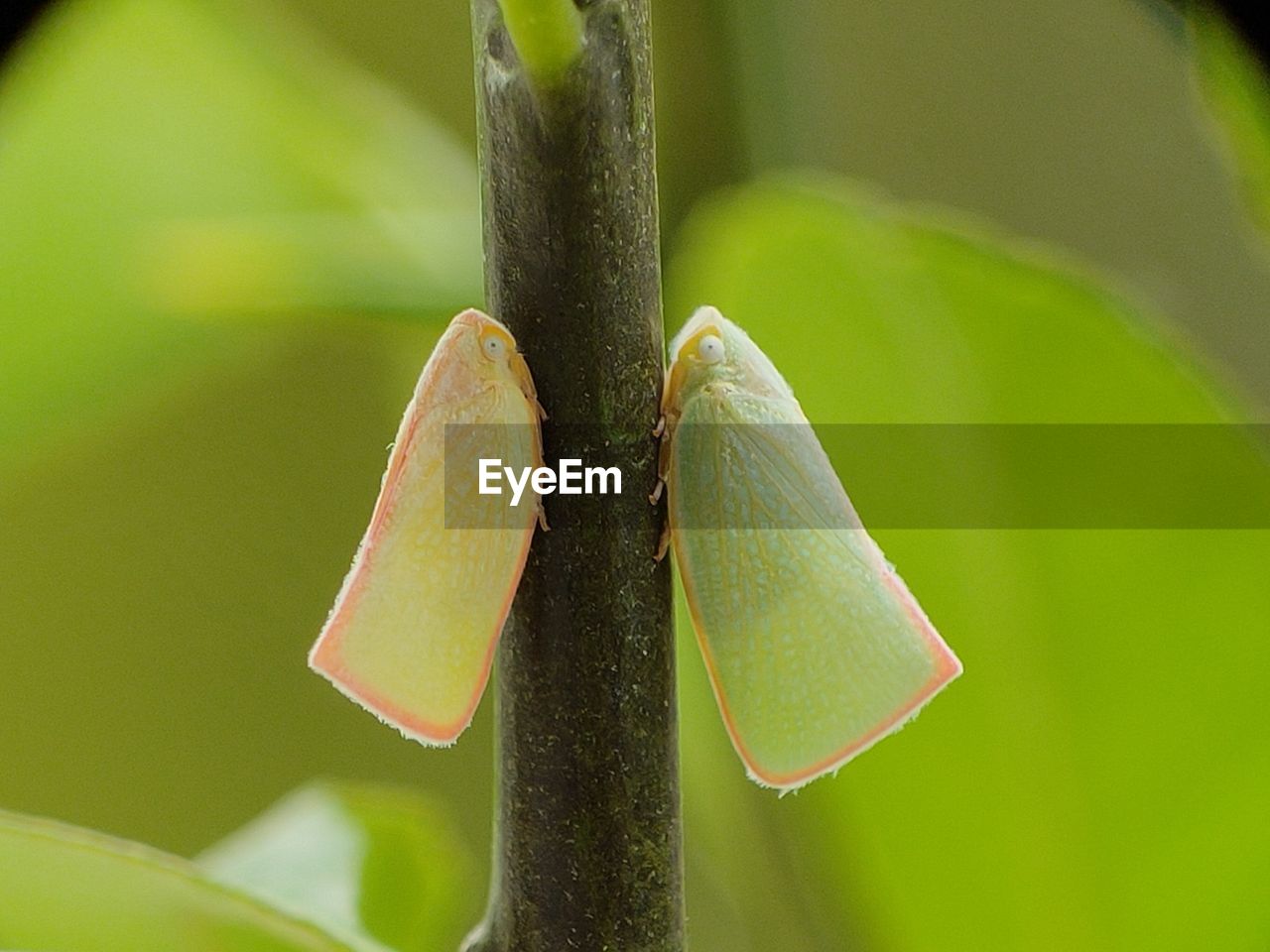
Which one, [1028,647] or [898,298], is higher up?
[898,298]

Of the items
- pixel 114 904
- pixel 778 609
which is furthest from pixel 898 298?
pixel 114 904

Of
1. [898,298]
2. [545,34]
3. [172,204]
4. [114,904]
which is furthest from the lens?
[172,204]

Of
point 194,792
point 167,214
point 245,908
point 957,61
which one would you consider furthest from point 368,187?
point 194,792

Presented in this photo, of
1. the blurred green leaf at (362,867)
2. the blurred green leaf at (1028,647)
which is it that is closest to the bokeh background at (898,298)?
the blurred green leaf at (1028,647)

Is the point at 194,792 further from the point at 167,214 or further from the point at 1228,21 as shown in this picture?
the point at 1228,21

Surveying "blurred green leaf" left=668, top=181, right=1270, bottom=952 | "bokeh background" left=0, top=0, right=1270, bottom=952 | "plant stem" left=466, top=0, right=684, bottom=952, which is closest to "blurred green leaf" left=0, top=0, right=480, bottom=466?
"bokeh background" left=0, top=0, right=1270, bottom=952

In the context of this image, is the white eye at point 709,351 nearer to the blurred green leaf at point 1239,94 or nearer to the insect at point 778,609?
the insect at point 778,609

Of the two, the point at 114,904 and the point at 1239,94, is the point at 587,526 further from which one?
the point at 1239,94
